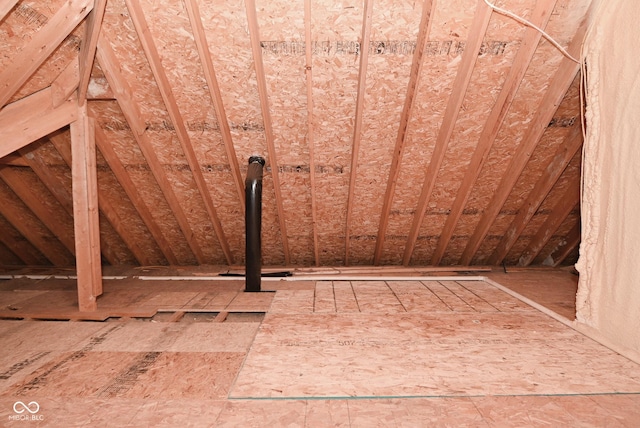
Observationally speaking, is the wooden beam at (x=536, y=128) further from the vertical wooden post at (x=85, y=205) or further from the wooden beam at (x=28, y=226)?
the wooden beam at (x=28, y=226)

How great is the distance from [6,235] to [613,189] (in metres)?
6.81

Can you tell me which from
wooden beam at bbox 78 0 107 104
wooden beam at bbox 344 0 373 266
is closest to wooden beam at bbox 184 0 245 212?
wooden beam at bbox 78 0 107 104

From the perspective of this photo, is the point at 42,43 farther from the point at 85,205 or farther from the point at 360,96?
the point at 360,96

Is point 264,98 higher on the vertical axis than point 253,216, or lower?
higher

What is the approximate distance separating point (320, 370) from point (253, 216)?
1.75 meters

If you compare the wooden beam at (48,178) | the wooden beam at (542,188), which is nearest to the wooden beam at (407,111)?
the wooden beam at (542,188)

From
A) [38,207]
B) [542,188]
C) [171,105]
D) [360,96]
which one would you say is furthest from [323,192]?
[38,207]

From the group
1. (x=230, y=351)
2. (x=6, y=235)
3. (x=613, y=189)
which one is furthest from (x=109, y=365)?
(x=6, y=235)

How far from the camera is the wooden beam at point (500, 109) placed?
8.63 ft

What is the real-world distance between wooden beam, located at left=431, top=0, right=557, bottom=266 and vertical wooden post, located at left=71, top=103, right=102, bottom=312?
142 inches

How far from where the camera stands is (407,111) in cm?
323

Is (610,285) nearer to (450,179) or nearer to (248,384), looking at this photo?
(450,179)

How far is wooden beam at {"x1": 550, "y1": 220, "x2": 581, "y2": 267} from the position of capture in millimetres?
4621

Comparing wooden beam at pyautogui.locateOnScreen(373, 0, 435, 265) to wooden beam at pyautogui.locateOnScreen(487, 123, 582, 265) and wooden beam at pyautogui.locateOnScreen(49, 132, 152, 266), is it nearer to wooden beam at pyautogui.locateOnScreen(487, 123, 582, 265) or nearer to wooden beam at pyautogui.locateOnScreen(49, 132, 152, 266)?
wooden beam at pyautogui.locateOnScreen(487, 123, 582, 265)
